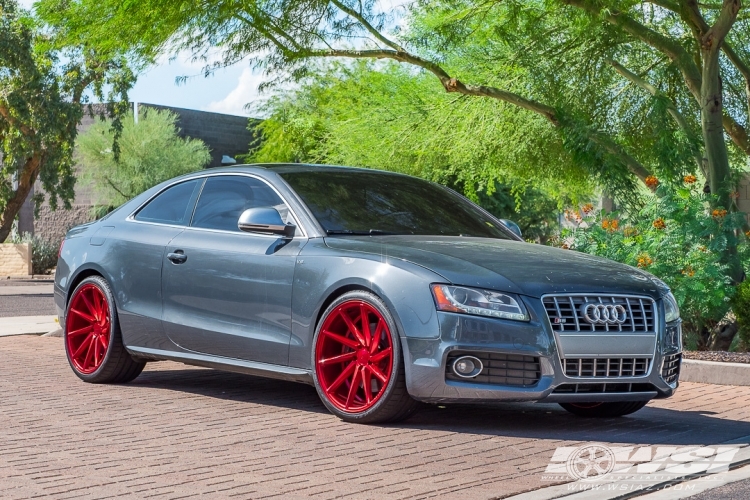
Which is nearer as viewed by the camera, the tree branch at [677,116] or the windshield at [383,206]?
the windshield at [383,206]

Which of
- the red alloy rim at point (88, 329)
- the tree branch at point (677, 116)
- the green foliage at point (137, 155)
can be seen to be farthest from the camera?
the green foliage at point (137, 155)

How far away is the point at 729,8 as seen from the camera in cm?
1312

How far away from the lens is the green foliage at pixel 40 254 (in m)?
35.9

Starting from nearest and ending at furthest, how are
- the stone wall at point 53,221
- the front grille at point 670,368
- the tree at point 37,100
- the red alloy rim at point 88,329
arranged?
1. the front grille at point 670,368
2. the red alloy rim at point 88,329
3. the tree at point 37,100
4. the stone wall at point 53,221

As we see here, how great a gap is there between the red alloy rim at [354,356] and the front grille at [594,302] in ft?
3.18

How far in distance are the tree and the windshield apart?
23.0m

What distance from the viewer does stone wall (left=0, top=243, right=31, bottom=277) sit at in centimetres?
3509

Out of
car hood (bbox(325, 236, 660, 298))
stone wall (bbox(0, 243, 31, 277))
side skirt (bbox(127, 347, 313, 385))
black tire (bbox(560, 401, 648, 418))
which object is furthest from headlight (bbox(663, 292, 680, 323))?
stone wall (bbox(0, 243, 31, 277))

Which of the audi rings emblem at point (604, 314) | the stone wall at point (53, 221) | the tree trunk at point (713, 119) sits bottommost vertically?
the stone wall at point (53, 221)

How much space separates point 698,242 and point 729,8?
9.80 ft

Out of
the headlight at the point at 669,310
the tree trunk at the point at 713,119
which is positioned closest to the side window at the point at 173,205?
the headlight at the point at 669,310

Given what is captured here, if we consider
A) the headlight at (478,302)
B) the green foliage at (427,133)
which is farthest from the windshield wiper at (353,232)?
the green foliage at (427,133)

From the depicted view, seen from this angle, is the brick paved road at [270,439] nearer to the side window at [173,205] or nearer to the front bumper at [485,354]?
the front bumper at [485,354]

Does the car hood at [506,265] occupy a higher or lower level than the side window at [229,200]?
lower
